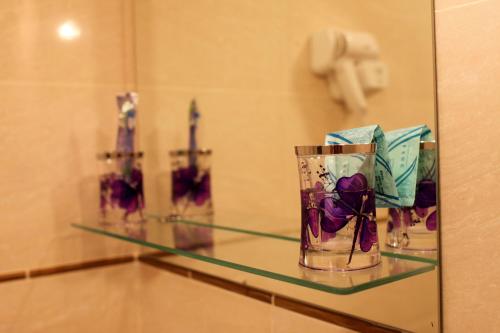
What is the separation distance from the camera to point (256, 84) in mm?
993

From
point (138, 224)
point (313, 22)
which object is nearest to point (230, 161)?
point (138, 224)

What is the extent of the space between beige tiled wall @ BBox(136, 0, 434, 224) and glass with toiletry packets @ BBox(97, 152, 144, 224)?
110 millimetres

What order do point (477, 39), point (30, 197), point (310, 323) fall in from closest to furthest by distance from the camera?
point (477, 39), point (310, 323), point (30, 197)

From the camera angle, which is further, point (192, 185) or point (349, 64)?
point (192, 185)

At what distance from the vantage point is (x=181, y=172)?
1123mm

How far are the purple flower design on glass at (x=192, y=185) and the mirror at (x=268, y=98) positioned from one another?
0.03m

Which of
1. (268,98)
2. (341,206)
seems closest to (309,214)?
(341,206)

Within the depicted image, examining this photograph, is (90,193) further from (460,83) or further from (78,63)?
(460,83)

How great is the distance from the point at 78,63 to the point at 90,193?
286mm

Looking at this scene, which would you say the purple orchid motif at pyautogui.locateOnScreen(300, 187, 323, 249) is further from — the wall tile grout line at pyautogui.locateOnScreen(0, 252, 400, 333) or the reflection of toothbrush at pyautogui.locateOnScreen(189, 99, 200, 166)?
the reflection of toothbrush at pyautogui.locateOnScreen(189, 99, 200, 166)

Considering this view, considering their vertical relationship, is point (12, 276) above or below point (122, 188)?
below

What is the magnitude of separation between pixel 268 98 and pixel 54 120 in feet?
1.55

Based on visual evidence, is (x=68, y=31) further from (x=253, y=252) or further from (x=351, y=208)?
(x=351, y=208)

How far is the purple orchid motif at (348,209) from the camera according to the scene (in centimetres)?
60
